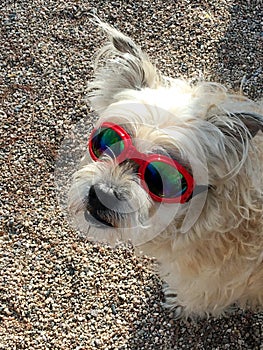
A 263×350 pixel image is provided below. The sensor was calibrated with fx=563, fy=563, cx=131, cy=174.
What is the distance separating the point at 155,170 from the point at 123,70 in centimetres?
40

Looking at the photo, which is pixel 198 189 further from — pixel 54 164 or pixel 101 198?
pixel 54 164

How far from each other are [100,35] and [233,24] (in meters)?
0.70

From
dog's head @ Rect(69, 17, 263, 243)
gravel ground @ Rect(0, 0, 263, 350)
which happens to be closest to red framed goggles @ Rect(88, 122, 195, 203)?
dog's head @ Rect(69, 17, 263, 243)

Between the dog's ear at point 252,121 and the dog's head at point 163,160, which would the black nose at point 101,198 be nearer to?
the dog's head at point 163,160

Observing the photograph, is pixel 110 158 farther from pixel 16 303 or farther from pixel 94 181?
pixel 16 303

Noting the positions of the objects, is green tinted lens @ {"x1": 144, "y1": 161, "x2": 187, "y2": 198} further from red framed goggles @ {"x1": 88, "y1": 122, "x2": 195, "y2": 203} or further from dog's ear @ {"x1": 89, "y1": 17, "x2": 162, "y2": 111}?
dog's ear @ {"x1": 89, "y1": 17, "x2": 162, "y2": 111}

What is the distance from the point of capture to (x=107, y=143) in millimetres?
1619

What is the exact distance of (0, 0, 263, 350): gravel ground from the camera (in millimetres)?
2209

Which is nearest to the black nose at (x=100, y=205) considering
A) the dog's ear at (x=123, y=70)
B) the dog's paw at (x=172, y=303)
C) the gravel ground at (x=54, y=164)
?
the dog's ear at (x=123, y=70)

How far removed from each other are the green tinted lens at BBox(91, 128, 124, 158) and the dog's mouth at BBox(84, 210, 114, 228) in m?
0.17

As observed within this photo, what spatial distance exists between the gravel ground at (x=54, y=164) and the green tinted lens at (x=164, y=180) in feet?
1.42

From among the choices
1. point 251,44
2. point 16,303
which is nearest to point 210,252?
point 16,303

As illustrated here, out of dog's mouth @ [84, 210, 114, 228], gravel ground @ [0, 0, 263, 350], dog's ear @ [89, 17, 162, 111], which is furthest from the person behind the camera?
gravel ground @ [0, 0, 263, 350]

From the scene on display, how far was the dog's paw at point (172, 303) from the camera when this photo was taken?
2.22 m
